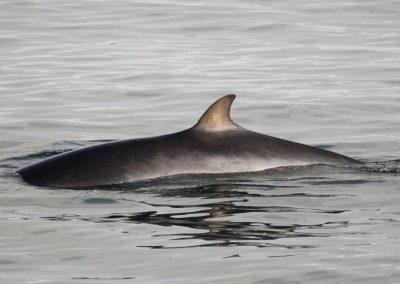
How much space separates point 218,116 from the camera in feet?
35.1

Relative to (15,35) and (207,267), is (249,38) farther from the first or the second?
(207,267)

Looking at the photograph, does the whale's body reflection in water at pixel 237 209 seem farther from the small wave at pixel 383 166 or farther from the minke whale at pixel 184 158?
the small wave at pixel 383 166

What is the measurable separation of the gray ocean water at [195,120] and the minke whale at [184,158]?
149mm

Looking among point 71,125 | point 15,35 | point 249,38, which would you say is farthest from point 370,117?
point 15,35

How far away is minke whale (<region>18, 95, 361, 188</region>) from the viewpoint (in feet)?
35.7

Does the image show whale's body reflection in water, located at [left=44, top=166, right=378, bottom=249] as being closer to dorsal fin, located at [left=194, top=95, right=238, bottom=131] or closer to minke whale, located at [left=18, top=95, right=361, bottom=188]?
minke whale, located at [left=18, top=95, right=361, bottom=188]

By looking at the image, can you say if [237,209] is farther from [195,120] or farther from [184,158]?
[195,120]

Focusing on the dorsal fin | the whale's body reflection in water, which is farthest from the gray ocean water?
the dorsal fin

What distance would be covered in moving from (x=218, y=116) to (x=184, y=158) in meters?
0.46

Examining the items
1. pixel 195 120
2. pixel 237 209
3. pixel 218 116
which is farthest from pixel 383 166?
pixel 195 120

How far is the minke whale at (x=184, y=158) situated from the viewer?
428 inches

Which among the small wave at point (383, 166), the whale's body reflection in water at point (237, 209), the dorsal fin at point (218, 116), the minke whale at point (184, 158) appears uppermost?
the dorsal fin at point (218, 116)

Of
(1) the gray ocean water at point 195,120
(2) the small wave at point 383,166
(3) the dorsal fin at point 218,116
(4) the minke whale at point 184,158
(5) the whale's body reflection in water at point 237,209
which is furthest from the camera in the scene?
(2) the small wave at point 383,166

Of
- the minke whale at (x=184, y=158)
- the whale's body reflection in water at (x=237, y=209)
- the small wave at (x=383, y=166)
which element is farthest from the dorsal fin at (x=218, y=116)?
the small wave at (x=383, y=166)
